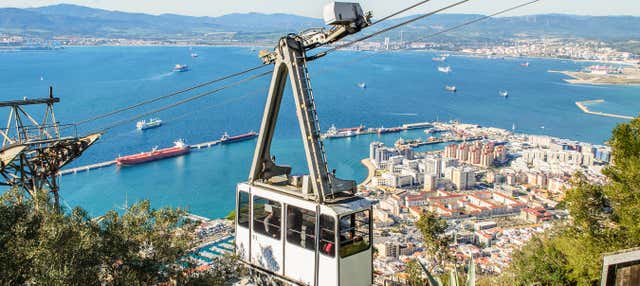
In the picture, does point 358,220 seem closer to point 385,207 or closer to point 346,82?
point 385,207

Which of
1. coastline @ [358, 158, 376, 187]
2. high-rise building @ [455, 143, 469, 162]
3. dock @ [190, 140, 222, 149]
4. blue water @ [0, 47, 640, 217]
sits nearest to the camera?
blue water @ [0, 47, 640, 217]

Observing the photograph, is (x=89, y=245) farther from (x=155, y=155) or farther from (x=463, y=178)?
(x=463, y=178)

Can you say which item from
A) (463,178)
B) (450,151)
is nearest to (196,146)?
(463,178)

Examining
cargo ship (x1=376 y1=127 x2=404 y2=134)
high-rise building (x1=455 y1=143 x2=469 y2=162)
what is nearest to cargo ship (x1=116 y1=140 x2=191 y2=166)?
cargo ship (x1=376 y1=127 x2=404 y2=134)

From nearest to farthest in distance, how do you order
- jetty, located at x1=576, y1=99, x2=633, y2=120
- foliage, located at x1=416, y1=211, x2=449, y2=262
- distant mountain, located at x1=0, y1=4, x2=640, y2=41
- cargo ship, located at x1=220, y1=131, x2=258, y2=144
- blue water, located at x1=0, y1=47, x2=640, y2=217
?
foliage, located at x1=416, y1=211, x2=449, y2=262, blue water, located at x1=0, y1=47, x2=640, y2=217, cargo ship, located at x1=220, y1=131, x2=258, y2=144, jetty, located at x1=576, y1=99, x2=633, y2=120, distant mountain, located at x1=0, y1=4, x2=640, y2=41

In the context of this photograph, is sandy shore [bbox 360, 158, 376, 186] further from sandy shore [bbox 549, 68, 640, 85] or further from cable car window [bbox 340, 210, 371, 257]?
sandy shore [bbox 549, 68, 640, 85]

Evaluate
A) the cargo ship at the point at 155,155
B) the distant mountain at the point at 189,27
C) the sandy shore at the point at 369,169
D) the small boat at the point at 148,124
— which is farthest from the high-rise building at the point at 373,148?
the distant mountain at the point at 189,27

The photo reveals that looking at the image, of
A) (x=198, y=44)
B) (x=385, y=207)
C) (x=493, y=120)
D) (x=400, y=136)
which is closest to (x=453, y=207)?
(x=385, y=207)

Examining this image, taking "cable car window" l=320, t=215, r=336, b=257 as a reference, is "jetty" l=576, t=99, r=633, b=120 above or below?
below

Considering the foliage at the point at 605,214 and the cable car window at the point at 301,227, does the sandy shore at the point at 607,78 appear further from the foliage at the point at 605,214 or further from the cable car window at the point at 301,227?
the cable car window at the point at 301,227
